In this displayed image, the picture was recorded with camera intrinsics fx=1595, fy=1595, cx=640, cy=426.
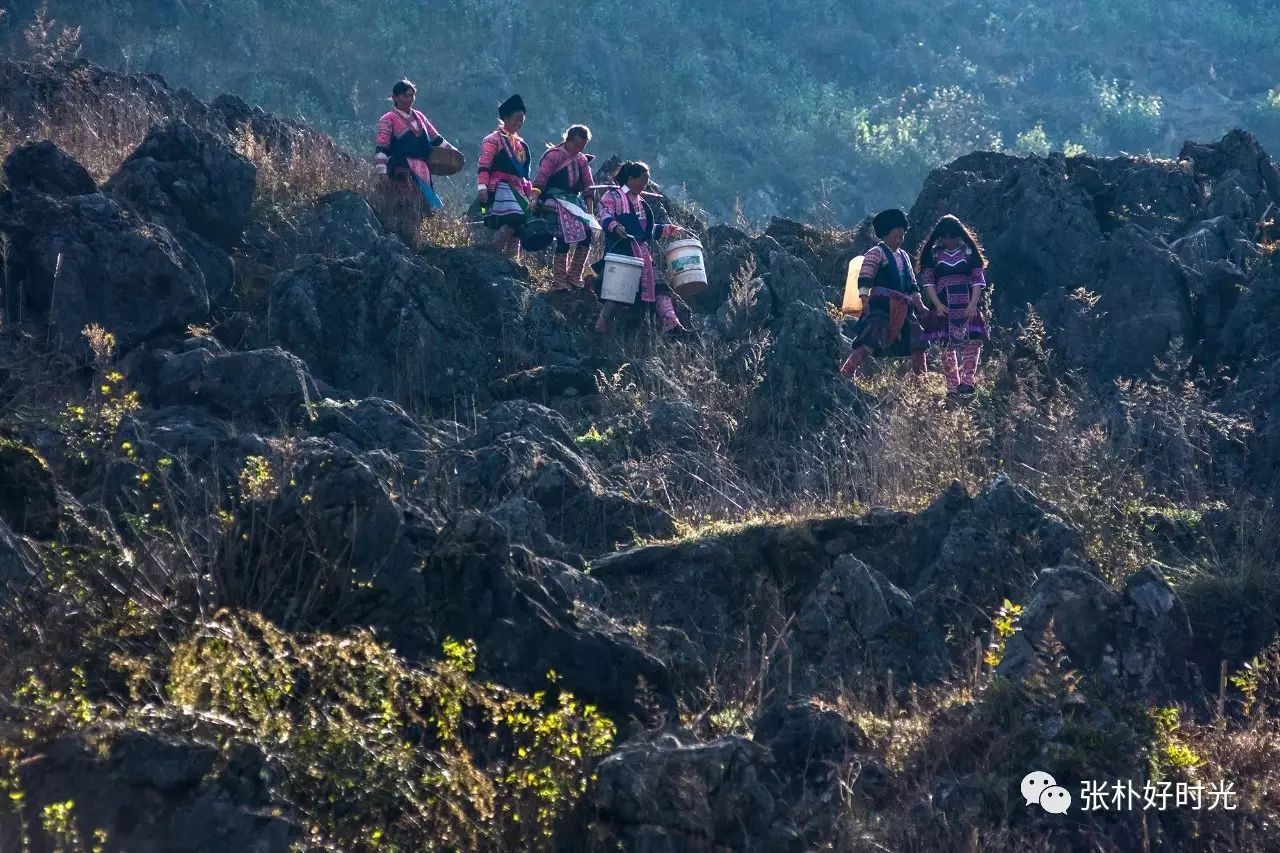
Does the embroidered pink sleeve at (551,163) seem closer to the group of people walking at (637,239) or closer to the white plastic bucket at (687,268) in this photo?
the group of people walking at (637,239)

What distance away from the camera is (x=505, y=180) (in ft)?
39.9

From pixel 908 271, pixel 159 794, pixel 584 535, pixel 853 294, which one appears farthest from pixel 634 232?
pixel 159 794

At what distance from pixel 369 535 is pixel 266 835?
150 cm

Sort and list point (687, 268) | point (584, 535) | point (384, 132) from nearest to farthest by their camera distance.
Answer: point (584, 535), point (687, 268), point (384, 132)

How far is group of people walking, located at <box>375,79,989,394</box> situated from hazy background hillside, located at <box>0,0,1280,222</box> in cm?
1417

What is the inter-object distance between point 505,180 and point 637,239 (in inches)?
48.3

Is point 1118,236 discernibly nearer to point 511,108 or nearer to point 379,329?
point 511,108

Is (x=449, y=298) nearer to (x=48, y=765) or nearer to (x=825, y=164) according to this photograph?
(x=48, y=765)

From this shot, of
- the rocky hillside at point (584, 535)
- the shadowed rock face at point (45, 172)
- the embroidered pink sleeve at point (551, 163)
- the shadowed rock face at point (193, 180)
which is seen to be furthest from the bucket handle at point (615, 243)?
the shadowed rock face at point (45, 172)

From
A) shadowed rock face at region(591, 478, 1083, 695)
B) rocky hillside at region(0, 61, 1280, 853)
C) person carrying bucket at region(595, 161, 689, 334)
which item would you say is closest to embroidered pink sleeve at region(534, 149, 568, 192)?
person carrying bucket at region(595, 161, 689, 334)

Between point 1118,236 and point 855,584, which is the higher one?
point 1118,236

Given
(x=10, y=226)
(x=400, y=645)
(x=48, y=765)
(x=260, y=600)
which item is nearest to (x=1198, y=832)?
(x=400, y=645)

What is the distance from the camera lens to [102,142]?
1268cm

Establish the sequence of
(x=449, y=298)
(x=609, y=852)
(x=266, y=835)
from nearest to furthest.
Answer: (x=266, y=835) < (x=609, y=852) < (x=449, y=298)
